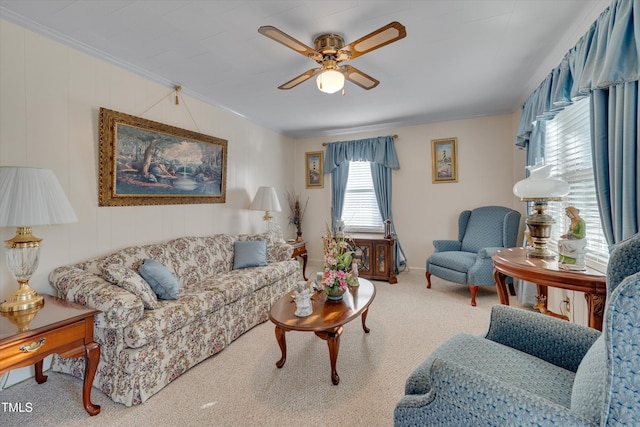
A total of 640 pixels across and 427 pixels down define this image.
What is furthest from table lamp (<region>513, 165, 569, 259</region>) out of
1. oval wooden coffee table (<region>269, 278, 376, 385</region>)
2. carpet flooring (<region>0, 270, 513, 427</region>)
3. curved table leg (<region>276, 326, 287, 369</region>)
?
curved table leg (<region>276, 326, 287, 369</region>)

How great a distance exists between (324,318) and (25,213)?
1.92 m

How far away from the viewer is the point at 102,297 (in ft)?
6.21

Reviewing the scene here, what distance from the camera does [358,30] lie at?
219 centimetres

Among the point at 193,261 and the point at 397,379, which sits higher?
the point at 193,261

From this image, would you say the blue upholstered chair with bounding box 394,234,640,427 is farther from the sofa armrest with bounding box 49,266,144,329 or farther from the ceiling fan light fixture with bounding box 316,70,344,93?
the ceiling fan light fixture with bounding box 316,70,344,93

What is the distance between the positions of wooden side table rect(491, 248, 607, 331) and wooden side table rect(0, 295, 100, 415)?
2767mm

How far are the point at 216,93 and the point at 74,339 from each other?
2768mm

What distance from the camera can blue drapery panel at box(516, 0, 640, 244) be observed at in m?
1.51

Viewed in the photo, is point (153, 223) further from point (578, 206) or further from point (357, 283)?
point (578, 206)

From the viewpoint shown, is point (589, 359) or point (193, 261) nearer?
point (589, 359)

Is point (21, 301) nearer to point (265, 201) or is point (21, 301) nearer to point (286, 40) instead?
point (286, 40)

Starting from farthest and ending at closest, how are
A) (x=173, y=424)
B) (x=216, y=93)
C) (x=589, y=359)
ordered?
1. (x=216, y=93)
2. (x=173, y=424)
3. (x=589, y=359)

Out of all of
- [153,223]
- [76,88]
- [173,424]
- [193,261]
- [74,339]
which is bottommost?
[173,424]

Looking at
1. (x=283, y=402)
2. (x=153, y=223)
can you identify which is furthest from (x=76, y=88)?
(x=283, y=402)
